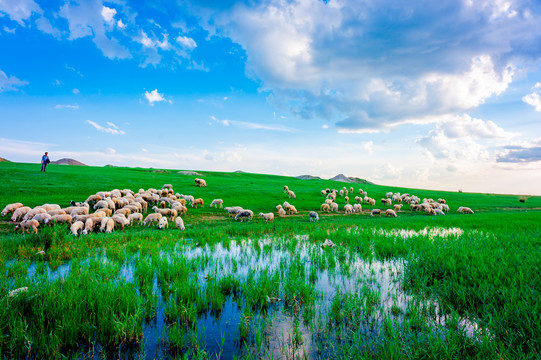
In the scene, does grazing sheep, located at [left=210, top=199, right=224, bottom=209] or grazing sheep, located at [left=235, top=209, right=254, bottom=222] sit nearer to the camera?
grazing sheep, located at [left=235, top=209, right=254, bottom=222]

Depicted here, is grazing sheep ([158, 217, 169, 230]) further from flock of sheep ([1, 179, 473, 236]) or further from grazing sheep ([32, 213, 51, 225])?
grazing sheep ([32, 213, 51, 225])

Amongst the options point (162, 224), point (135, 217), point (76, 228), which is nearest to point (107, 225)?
point (76, 228)

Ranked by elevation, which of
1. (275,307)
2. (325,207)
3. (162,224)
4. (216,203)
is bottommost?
(162,224)

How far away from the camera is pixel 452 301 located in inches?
209

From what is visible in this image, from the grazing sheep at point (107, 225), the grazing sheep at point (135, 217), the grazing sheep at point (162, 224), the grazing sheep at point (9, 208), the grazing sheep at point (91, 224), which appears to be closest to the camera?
the grazing sheep at point (91, 224)

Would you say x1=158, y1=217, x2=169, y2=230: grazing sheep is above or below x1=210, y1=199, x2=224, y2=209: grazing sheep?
below

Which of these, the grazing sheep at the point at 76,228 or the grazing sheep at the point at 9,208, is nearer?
the grazing sheep at the point at 76,228

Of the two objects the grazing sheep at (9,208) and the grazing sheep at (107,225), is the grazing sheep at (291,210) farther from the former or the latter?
the grazing sheep at (9,208)

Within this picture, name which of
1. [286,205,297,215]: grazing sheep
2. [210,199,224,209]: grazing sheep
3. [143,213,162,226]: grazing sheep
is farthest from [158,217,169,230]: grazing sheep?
[286,205,297,215]: grazing sheep

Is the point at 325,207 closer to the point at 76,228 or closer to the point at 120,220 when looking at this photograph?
the point at 120,220

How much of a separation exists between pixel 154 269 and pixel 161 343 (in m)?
3.59

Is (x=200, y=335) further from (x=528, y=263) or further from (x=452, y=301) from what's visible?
(x=528, y=263)

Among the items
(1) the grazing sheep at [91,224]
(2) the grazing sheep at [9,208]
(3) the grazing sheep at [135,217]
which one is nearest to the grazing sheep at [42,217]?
(1) the grazing sheep at [91,224]

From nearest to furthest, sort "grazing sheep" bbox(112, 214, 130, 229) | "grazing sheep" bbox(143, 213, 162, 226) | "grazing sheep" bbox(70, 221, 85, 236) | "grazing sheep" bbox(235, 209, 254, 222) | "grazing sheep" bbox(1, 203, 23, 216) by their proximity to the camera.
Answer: "grazing sheep" bbox(70, 221, 85, 236) → "grazing sheep" bbox(112, 214, 130, 229) → "grazing sheep" bbox(1, 203, 23, 216) → "grazing sheep" bbox(143, 213, 162, 226) → "grazing sheep" bbox(235, 209, 254, 222)
